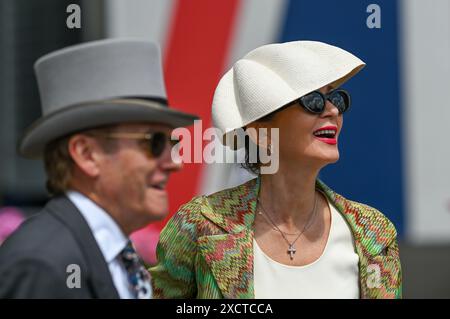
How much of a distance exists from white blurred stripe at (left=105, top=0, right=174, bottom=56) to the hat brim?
11.2ft

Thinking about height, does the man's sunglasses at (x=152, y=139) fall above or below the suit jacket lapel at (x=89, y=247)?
above

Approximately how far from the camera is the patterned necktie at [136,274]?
2.40 m

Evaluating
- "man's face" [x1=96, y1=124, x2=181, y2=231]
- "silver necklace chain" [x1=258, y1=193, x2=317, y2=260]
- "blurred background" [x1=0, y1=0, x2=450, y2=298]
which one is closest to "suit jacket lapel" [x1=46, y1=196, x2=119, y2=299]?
"man's face" [x1=96, y1=124, x2=181, y2=231]

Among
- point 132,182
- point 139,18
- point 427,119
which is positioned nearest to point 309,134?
point 132,182

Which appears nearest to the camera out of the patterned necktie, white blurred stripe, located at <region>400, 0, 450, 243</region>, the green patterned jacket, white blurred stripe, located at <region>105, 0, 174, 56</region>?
the patterned necktie

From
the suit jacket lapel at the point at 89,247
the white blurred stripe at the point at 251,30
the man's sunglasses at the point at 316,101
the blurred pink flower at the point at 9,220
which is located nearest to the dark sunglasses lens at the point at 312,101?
the man's sunglasses at the point at 316,101

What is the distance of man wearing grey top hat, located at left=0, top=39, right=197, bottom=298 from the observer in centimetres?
223

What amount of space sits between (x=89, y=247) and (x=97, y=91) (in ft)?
1.67

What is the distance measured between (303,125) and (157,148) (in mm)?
437

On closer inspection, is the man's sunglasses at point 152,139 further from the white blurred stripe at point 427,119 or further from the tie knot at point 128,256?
the white blurred stripe at point 427,119

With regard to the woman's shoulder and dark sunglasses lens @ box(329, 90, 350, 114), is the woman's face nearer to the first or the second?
dark sunglasses lens @ box(329, 90, 350, 114)

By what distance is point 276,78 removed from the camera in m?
2.52

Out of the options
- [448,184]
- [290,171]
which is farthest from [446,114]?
[290,171]

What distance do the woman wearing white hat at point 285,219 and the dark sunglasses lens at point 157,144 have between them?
20 centimetres
